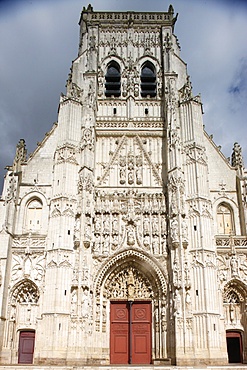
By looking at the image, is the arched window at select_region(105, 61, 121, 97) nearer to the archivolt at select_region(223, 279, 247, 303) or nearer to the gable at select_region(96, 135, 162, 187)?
the gable at select_region(96, 135, 162, 187)

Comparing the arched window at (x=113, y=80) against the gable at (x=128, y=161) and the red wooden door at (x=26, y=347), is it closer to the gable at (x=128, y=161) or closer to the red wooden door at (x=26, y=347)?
the gable at (x=128, y=161)

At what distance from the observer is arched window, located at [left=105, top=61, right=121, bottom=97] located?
23.7m

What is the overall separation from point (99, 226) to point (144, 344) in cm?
586

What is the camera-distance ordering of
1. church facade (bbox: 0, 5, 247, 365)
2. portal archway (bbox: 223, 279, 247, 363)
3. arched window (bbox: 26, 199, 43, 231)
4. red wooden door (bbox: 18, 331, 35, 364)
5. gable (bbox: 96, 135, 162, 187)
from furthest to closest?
gable (bbox: 96, 135, 162, 187)
arched window (bbox: 26, 199, 43, 231)
portal archway (bbox: 223, 279, 247, 363)
red wooden door (bbox: 18, 331, 35, 364)
church facade (bbox: 0, 5, 247, 365)

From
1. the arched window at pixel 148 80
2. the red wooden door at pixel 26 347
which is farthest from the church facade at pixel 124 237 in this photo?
the arched window at pixel 148 80

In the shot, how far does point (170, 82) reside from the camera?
73.9 ft

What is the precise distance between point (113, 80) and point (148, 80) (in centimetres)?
214

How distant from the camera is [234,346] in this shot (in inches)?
726

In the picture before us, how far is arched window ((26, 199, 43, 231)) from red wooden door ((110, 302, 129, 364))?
5.48 metres

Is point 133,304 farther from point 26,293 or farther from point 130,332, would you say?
point 26,293

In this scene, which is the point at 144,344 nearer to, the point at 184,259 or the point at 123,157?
the point at 184,259

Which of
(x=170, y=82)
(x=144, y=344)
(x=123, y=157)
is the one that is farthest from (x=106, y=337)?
(x=170, y=82)

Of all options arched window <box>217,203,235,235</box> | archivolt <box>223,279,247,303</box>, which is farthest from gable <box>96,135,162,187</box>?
archivolt <box>223,279,247,303</box>

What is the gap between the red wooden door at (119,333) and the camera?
18.1 m
